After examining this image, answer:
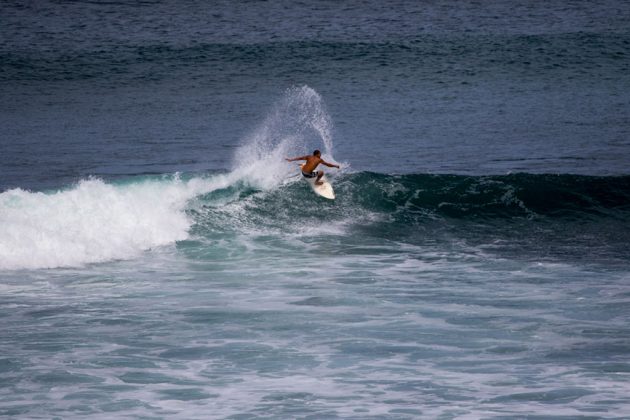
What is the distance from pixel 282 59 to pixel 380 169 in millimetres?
22769

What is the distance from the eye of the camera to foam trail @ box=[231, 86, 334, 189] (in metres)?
22.7

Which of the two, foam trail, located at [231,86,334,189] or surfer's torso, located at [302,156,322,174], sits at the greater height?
foam trail, located at [231,86,334,189]

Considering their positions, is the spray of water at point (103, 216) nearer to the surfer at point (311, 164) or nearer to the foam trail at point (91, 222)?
the foam trail at point (91, 222)

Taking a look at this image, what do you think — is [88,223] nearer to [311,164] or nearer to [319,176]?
[311,164]

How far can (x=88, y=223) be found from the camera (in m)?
18.4

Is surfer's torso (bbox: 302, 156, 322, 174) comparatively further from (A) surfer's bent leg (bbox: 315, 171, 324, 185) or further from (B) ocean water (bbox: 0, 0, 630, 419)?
(B) ocean water (bbox: 0, 0, 630, 419)

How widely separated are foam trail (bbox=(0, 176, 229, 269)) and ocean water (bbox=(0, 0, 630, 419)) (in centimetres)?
6

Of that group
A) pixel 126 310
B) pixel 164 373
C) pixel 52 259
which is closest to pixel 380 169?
pixel 52 259

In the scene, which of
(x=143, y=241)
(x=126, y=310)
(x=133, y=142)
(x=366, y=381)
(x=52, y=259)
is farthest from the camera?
(x=133, y=142)

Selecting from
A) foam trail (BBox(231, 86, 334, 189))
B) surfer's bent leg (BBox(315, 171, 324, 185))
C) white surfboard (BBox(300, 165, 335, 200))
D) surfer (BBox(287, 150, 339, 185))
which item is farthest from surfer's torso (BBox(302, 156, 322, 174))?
foam trail (BBox(231, 86, 334, 189))

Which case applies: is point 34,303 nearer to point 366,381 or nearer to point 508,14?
point 366,381

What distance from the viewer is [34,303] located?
13.4 m

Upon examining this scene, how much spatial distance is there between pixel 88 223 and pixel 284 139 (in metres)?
11.5

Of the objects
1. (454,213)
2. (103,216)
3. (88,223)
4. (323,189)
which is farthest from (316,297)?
(454,213)
